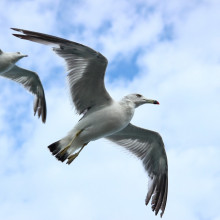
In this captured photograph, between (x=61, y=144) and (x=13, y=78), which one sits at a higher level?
(x=13, y=78)

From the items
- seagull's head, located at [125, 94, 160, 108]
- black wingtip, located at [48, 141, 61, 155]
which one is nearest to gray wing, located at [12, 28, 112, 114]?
seagull's head, located at [125, 94, 160, 108]

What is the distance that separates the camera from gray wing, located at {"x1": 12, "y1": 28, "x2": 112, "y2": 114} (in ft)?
28.8

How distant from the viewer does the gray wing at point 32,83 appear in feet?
52.5

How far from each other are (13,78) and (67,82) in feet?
23.0

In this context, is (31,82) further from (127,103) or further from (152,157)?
(127,103)

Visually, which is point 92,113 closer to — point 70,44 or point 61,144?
point 61,144

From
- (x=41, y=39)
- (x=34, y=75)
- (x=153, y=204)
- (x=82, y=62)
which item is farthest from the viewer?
(x=34, y=75)

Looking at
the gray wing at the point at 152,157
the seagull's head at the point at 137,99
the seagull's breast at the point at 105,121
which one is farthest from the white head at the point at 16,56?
the seagull's head at the point at 137,99

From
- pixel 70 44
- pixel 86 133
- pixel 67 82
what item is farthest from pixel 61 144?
pixel 70 44

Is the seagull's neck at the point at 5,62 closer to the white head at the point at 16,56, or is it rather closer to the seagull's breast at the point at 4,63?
the seagull's breast at the point at 4,63

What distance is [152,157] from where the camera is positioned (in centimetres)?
1153

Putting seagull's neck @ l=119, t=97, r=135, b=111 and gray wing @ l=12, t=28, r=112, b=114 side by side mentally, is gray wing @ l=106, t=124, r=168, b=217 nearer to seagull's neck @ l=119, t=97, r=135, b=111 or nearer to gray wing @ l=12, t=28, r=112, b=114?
seagull's neck @ l=119, t=97, r=135, b=111

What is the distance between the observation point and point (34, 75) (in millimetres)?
16094

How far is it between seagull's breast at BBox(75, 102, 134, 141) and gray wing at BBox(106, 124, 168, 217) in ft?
5.05
